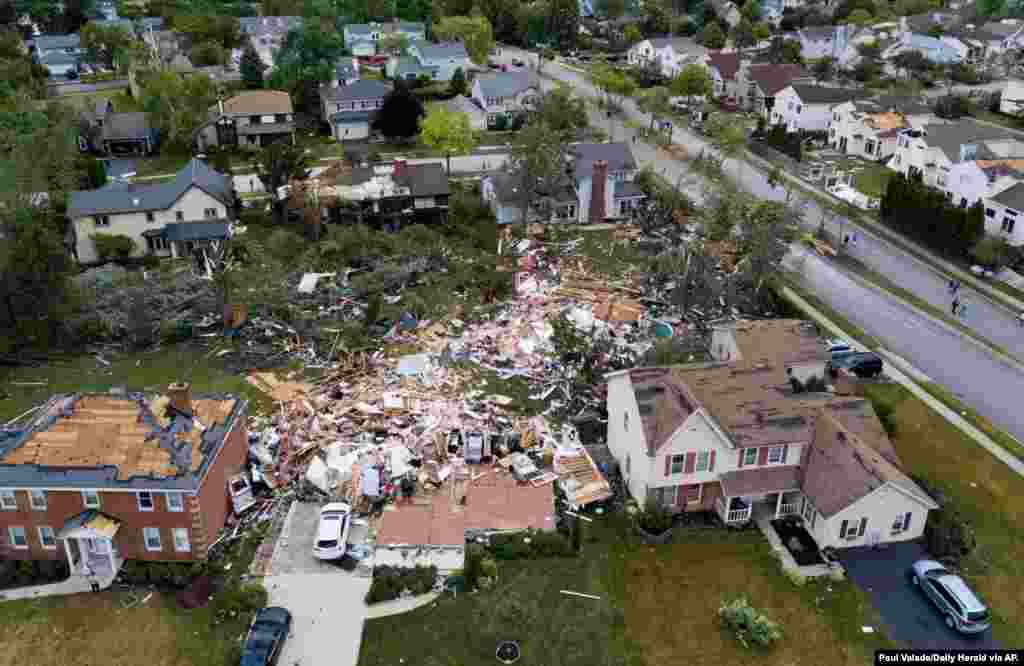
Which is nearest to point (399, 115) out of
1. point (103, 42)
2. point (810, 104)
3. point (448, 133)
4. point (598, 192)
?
point (448, 133)

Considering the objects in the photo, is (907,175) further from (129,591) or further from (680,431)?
(129,591)

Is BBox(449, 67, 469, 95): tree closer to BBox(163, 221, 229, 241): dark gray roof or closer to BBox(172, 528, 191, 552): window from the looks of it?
BBox(163, 221, 229, 241): dark gray roof

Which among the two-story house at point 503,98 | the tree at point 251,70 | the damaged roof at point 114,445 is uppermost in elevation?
the tree at point 251,70

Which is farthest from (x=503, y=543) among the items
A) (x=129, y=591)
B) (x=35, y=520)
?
A: (x=35, y=520)

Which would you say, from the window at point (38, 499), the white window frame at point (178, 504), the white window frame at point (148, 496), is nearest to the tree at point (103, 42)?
the window at point (38, 499)

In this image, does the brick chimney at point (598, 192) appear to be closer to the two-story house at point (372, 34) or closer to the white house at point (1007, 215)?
the white house at point (1007, 215)

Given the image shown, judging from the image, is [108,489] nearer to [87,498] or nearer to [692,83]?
[87,498]
